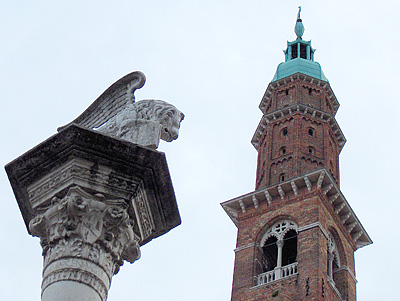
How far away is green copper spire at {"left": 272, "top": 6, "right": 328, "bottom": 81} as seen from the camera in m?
39.4

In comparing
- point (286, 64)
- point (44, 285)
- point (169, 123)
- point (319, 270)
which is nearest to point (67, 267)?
point (44, 285)

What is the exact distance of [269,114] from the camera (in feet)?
121

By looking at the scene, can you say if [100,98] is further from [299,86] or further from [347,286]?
[299,86]

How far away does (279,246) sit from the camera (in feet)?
97.7

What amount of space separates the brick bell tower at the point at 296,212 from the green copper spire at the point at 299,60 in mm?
914

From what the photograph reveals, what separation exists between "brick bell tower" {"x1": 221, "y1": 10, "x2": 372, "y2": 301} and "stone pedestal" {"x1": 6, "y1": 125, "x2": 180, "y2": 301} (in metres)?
21.7

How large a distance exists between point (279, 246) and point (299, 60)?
1355 cm

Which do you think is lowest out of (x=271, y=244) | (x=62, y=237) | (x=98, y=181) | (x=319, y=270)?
(x=62, y=237)

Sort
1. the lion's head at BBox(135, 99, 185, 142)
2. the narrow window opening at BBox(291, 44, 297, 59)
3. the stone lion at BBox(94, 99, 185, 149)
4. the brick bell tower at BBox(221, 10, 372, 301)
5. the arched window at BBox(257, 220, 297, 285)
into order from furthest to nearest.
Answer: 1. the narrow window opening at BBox(291, 44, 297, 59)
2. the arched window at BBox(257, 220, 297, 285)
3. the brick bell tower at BBox(221, 10, 372, 301)
4. the lion's head at BBox(135, 99, 185, 142)
5. the stone lion at BBox(94, 99, 185, 149)

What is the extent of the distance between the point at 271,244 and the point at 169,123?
24070 millimetres

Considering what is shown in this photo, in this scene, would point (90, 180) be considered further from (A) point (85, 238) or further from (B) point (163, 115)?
(B) point (163, 115)

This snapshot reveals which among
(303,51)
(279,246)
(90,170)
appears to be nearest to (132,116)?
(90,170)

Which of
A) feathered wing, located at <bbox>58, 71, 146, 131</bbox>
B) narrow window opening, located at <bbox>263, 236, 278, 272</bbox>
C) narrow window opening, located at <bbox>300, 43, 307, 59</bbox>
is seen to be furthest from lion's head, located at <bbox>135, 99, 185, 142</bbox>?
narrow window opening, located at <bbox>300, 43, 307, 59</bbox>

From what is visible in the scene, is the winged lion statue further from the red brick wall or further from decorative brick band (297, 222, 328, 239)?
decorative brick band (297, 222, 328, 239)
